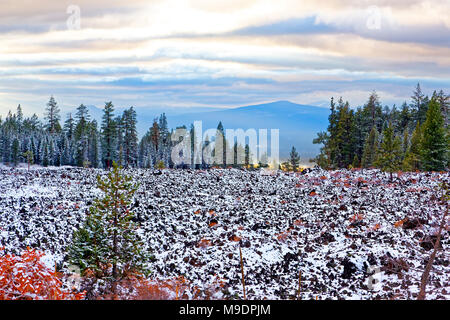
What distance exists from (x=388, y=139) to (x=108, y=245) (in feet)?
97.3

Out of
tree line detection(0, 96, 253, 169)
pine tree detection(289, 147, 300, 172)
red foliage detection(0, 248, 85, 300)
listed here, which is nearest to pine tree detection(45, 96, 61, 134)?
tree line detection(0, 96, 253, 169)

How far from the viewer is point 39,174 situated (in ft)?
125

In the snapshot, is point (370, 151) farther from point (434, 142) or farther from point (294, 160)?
point (294, 160)

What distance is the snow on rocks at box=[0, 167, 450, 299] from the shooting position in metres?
13.5

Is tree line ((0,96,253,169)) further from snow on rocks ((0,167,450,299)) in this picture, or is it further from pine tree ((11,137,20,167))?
snow on rocks ((0,167,450,299))

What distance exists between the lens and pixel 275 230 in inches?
792

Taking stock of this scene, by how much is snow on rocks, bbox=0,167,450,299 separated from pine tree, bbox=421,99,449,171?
1184cm

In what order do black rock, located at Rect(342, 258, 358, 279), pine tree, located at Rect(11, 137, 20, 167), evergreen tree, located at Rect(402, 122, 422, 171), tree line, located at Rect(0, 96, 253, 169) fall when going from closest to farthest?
black rock, located at Rect(342, 258, 358, 279) < evergreen tree, located at Rect(402, 122, 422, 171) < tree line, located at Rect(0, 96, 253, 169) < pine tree, located at Rect(11, 137, 20, 167)

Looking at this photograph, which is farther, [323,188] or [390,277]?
[323,188]

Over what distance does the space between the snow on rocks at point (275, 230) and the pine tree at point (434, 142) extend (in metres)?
11.8
